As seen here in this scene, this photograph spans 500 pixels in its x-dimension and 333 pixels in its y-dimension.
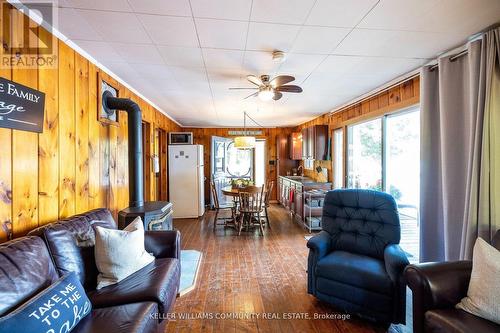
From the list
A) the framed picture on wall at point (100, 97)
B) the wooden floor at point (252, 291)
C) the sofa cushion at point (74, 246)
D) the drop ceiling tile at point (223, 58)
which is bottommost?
the wooden floor at point (252, 291)

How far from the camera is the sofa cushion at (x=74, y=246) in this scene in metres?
1.54

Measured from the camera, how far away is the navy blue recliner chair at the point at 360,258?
1831 millimetres

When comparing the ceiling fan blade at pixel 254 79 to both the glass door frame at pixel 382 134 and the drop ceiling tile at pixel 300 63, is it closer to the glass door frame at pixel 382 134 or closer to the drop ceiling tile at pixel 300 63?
the drop ceiling tile at pixel 300 63

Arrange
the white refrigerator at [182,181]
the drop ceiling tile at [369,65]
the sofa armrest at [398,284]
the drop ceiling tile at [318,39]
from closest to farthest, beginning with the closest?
the sofa armrest at [398,284], the drop ceiling tile at [318,39], the drop ceiling tile at [369,65], the white refrigerator at [182,181]

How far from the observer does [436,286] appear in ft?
4.83

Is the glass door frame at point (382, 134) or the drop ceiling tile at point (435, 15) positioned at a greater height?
the drop ceiling tile at point (435, 15)

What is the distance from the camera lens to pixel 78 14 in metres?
1.69

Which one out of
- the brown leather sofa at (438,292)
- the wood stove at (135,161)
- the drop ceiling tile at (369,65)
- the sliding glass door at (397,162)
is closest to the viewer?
the brown leather sofa at (438,292)

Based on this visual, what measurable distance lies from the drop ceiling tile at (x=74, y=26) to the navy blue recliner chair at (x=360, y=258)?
2.57 metres

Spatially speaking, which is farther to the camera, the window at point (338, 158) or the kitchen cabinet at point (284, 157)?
the kitchen cabinet at point (284, 157)

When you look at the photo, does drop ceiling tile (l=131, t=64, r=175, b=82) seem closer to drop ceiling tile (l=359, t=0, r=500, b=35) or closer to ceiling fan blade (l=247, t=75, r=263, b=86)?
ceiling fan blade (l=247, t=75, r=263, b=86)

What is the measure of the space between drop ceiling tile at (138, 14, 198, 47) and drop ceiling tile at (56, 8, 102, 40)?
440 millimetres

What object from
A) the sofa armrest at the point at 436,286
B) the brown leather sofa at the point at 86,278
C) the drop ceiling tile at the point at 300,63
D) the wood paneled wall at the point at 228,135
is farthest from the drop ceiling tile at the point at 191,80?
the wood paneled wall at the point at 228,135

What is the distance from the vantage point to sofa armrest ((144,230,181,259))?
217 centimetres
